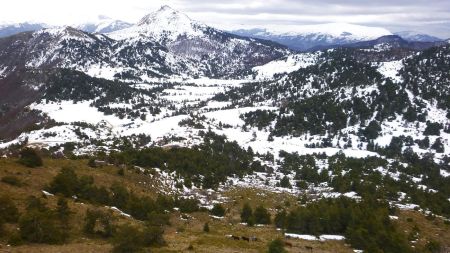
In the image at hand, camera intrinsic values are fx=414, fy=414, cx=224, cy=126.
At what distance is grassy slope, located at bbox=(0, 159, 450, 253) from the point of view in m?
53.2

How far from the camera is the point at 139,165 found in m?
135

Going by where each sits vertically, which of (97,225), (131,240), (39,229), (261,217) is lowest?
(261,217)

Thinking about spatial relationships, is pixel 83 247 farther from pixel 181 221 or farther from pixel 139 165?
pixel 139 165

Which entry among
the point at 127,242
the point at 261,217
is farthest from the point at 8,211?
the point at 261,217

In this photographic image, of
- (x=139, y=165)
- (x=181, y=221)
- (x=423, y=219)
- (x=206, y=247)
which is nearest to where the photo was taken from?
(x=206, y=247)

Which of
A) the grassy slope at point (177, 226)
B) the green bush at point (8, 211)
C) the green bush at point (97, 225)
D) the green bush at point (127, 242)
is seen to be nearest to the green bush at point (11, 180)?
the grassy slope at point (177, 226)

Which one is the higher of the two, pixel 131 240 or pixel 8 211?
pixel 8 211

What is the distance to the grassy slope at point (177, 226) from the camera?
53188 mm

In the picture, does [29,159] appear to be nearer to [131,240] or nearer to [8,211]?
[8,211]

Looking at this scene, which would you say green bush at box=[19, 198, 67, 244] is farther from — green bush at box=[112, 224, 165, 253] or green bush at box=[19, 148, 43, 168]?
green bush at box=[19, 148, 43, 168]

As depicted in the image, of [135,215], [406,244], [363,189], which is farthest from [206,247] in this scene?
[363,189]

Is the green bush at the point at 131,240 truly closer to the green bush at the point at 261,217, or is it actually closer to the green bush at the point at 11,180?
the green bush at the point at 11,180

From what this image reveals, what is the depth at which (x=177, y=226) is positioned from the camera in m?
78.2

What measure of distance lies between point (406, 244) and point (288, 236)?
23.7 m
